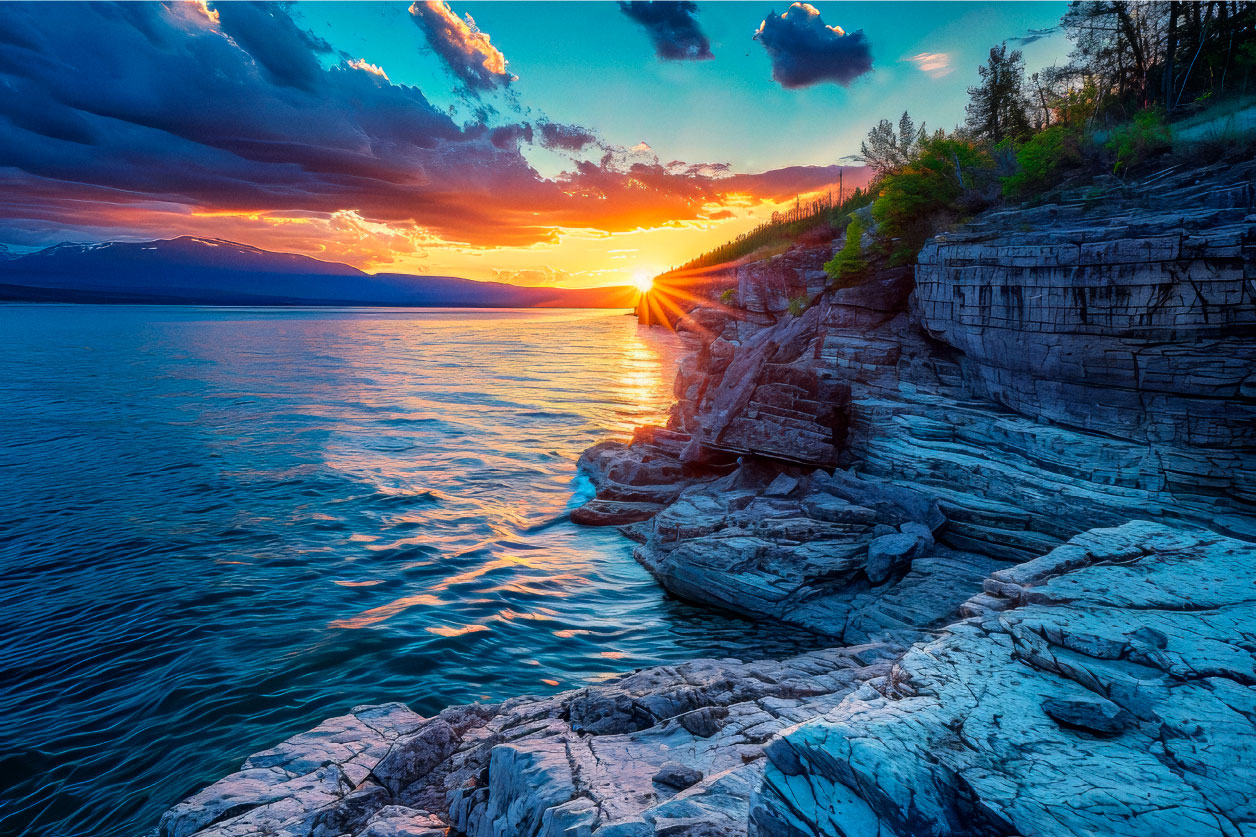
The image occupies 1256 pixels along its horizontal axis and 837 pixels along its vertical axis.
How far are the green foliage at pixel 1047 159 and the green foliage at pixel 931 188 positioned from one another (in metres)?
2.34

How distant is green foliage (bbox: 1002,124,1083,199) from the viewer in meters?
20.5

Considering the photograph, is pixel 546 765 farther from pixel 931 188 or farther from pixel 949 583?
pixel 931 188

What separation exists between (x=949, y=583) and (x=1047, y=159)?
1758 centimetres

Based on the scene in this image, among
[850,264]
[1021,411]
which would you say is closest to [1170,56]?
[850,264]

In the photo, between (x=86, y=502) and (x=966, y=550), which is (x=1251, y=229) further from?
(x=86, y=502)

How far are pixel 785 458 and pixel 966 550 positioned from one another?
6.48 m

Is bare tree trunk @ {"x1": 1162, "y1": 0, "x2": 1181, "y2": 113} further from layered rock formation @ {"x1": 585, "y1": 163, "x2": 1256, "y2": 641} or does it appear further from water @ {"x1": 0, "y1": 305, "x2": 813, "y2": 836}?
water @ {"x1": 0, "y1": 305, "x2": 813, "y2": 836}

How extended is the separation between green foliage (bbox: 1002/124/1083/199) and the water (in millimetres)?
20192

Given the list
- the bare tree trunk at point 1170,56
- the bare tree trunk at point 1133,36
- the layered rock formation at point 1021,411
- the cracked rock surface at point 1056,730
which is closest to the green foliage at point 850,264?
the layered rock formation at point 1021,411

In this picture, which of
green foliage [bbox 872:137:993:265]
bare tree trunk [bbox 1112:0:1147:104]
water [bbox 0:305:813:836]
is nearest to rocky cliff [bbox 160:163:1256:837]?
green foliage [bbox 872:137:993:265]

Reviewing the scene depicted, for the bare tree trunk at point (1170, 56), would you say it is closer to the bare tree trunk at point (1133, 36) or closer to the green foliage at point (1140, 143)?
the bare tree trunk at point (1133, 36)

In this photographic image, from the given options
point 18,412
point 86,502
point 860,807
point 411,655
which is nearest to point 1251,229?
point 860,807

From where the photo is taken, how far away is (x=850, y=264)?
2623 cm

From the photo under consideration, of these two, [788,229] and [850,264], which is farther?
[788,229]
